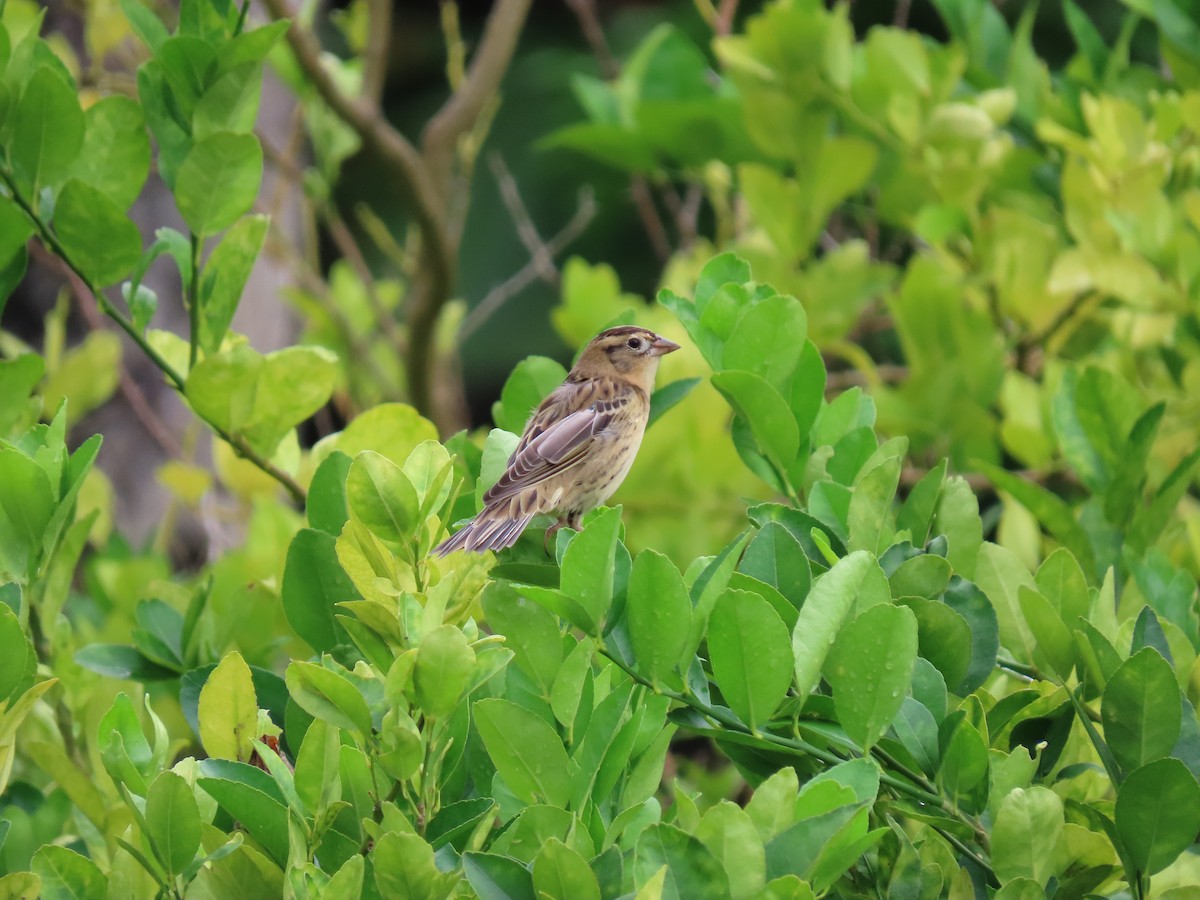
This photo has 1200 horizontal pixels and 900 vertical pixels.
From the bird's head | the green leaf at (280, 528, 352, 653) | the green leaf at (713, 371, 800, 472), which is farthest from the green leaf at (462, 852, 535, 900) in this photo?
the bird's head

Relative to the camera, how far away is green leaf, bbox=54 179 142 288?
5.59 ft

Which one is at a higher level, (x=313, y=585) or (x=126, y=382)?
(x=313, y=585)

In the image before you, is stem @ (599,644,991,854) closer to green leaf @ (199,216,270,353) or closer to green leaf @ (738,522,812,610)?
green leaf @ (738,522,812,610)

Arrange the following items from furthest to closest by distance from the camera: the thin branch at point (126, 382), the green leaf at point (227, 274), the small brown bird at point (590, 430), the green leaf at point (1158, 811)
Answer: the thin branch at point (126, 382)
the small brown bird at point (590, 430)
the green leaf at point (227, 274)
the green leaf at point (1158, 811)

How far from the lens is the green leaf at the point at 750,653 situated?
1.21 metres

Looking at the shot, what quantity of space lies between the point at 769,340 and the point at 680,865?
2.27 ft

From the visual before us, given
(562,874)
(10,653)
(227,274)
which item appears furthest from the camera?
(227,274)

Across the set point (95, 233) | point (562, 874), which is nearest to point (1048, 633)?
point (562, 874)

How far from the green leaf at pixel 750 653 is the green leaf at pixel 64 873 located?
58cm

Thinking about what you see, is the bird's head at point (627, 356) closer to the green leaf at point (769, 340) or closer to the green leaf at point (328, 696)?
the green leaf at point (769, 340)

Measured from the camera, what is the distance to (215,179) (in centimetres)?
176

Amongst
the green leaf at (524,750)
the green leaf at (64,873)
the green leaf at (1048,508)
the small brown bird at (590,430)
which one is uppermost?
the green leaf at (524,750)

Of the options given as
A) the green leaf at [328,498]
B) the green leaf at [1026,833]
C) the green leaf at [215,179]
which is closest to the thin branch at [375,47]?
the green leaf at [215,179]

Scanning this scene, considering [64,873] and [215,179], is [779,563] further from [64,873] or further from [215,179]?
[215,179]
